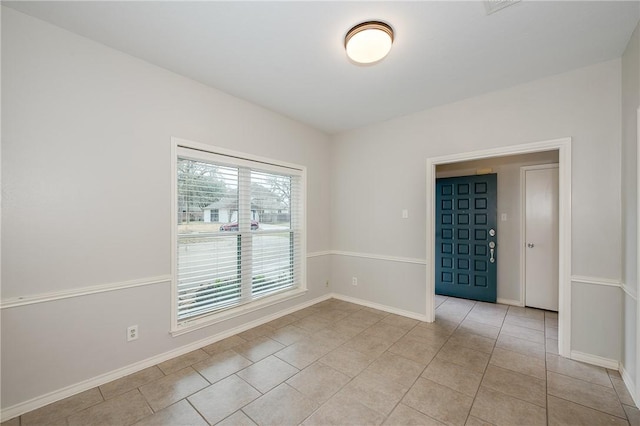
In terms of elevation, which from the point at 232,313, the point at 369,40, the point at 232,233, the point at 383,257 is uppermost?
the point at 369,40

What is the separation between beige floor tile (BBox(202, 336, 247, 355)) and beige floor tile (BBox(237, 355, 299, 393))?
0.48 meters

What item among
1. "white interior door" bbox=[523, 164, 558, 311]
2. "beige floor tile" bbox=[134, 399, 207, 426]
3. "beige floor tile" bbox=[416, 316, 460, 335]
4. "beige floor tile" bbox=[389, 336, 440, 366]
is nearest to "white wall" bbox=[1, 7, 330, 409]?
"beige floor tile" bbox=[134, 399, 207, 426]

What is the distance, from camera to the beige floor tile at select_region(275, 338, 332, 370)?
8.02 ft

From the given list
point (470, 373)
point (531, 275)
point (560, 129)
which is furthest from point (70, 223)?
A: point (531, 275)

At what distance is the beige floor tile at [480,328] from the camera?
3.04m

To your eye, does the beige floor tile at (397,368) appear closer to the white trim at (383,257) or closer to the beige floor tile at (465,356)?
the beige floor tile at (465,356)

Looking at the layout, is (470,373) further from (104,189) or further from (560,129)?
(104,189)

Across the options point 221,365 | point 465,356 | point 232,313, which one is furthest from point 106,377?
point 465,356

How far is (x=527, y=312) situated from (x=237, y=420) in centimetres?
408

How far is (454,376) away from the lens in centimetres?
224

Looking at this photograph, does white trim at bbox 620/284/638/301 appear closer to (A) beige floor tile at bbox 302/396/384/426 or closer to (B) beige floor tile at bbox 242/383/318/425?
(A) beige floor tile at bbox 302/396/384/426

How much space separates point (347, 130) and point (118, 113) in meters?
3.01

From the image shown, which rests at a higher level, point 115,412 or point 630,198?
point 630,198

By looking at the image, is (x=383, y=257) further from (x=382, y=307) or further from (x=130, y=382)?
(x=130, y=382)
